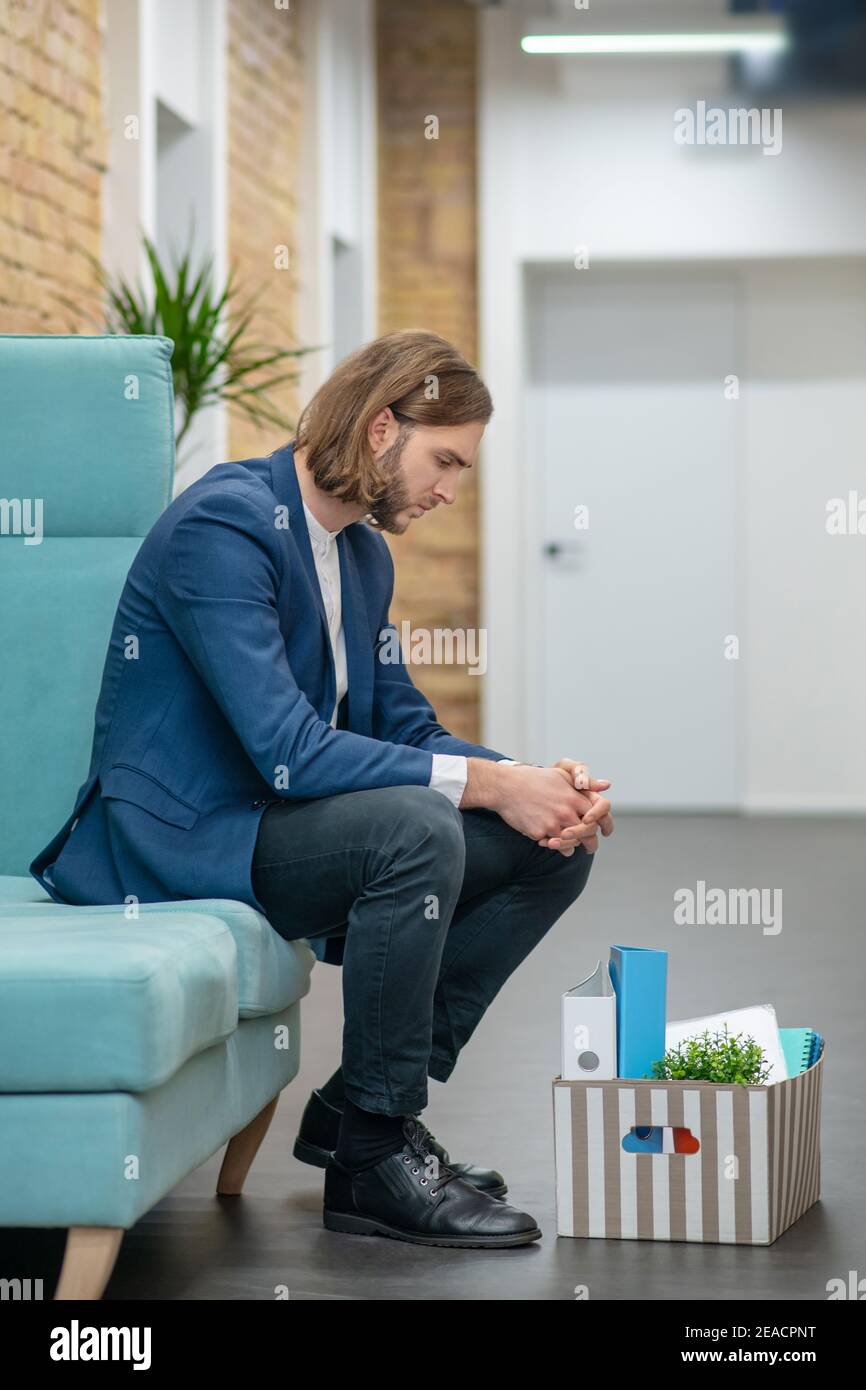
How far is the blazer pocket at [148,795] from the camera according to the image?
189 centimetres

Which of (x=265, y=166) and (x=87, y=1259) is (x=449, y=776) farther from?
(x=265, y=166)

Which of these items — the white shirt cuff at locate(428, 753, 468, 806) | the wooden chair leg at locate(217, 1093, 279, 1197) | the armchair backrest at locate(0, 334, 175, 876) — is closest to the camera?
the white shirt cuff at locate(428, 753, 468, 806)

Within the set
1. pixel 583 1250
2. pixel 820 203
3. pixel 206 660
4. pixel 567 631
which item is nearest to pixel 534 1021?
pixel 583 1250

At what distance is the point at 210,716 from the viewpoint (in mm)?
1942

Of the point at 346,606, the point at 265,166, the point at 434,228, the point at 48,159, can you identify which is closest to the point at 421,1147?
the point at 346,606

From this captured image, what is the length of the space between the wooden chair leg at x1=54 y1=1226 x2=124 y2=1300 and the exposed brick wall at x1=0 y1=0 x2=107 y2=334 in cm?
254

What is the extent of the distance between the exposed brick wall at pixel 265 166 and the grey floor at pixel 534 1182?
Answer: 7.90 feet

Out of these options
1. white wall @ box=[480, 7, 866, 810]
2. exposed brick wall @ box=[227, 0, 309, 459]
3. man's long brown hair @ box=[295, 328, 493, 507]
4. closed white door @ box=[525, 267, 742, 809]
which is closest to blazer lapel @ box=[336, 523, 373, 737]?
man's long brown hair @ box=[295, 328, 493, 507]

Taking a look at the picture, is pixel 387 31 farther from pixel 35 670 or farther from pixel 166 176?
pixel 35 670

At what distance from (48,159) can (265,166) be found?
1950 millimetres

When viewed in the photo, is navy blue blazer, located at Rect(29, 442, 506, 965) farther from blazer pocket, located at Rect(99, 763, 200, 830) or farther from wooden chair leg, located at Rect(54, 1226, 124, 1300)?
wooden chair leg, located at Rect(54, 1226, 124, 1300)

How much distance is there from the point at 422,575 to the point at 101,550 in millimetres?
4823

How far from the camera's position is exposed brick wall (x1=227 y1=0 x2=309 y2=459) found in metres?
5.44

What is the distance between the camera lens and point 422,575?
7.07 metres
